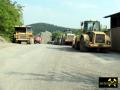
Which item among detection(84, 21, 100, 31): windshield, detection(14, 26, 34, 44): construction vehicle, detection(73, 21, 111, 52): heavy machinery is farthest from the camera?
detection(14, 26, 34, 44): construction vehicle

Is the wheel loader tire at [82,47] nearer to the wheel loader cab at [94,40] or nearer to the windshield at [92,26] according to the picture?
the wheel loader cab at [94,40]

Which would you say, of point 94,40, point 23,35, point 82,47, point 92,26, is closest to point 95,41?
point 94,40

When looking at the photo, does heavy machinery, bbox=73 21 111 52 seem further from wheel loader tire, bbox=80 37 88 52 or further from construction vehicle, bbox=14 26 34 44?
construction vehicle, bbox=14 26 34 44

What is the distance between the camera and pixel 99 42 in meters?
33.8

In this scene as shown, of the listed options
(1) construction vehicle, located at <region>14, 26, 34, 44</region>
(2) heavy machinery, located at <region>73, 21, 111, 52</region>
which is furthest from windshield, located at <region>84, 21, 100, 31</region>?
Answer: (1) construction vehicle, located at <region>14, 26, 34, 44</region>

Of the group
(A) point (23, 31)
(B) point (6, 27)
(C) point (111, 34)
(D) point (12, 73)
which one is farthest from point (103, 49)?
(B) point (6, 27)

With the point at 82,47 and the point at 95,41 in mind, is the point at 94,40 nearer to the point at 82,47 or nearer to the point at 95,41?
the point at 95,41

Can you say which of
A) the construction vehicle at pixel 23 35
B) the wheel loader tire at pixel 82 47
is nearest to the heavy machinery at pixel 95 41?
the wheel loader tire at pixel 82 47

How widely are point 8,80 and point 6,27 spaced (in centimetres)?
4534

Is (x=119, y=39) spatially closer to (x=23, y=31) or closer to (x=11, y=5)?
(x=23, y=31)

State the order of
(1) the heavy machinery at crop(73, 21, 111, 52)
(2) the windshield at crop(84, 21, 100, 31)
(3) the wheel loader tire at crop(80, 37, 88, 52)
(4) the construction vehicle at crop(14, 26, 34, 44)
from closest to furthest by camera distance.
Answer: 1. (1) the heavy machinery at crop(73, 21, 111, 52)
2. (3) the wheel loader tire at crop(80, 37, 88, 52)
3. (2) the windshield at crop(84, 21, 100, 31)
4. (4) the construction vehicle at crop(14, 26, 34, 44)

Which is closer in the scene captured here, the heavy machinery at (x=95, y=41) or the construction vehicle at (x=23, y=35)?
the heavy machinery at (x=95, y=41)

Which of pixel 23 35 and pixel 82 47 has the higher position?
pixel 23 35

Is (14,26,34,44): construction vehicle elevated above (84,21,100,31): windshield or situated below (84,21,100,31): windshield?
below
